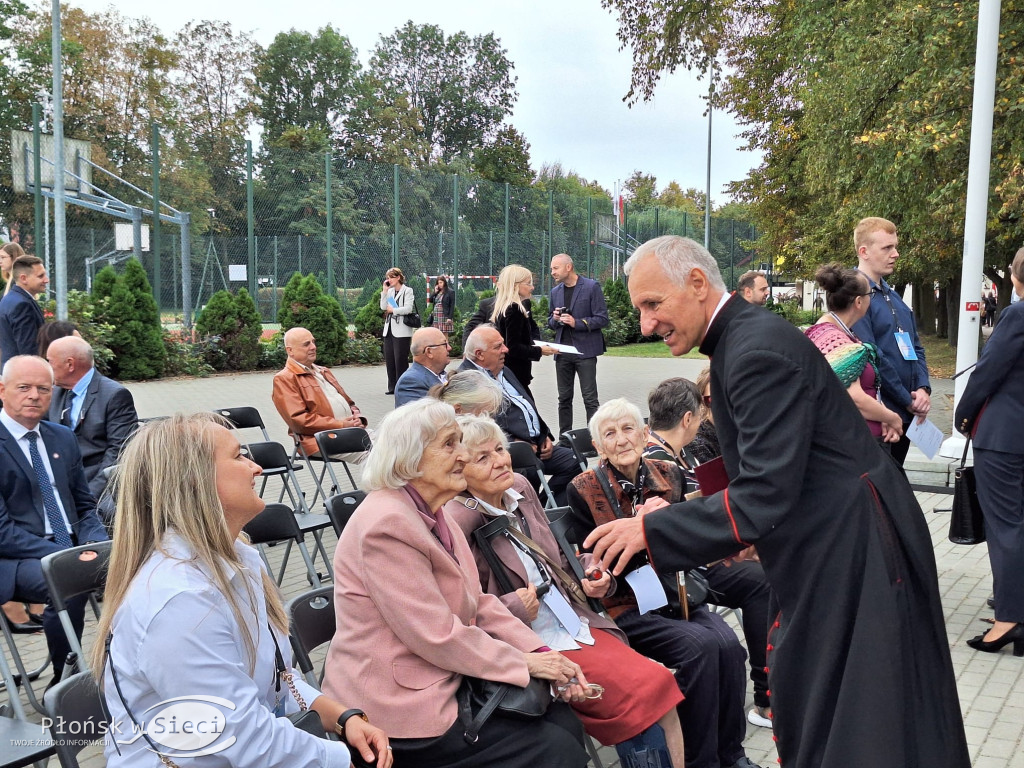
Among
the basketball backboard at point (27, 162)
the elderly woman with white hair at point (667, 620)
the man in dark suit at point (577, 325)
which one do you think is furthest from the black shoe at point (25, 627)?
the basketball backboard at point (27, 162)

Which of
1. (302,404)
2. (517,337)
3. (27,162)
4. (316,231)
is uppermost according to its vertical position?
(27,162)

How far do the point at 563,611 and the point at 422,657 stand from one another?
83cm

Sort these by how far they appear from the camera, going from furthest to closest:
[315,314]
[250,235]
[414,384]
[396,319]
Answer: [250,235] → [315,314] → [396,319] → [414,384]

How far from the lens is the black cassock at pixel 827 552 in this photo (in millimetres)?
2174

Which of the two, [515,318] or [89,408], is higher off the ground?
[515,318]

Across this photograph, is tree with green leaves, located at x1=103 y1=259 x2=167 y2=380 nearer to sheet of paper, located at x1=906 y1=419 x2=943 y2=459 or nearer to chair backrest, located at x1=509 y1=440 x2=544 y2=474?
chair backrest, located at x1=509 y1=440 x2=544 y2=474

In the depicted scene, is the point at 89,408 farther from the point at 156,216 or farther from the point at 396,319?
the point at 156,216

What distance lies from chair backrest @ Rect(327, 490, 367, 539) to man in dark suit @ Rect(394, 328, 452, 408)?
6.93 ft

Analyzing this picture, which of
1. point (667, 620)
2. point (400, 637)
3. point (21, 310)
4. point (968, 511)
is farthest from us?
point (21, 310)

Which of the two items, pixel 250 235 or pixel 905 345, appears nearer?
pixel 905 345

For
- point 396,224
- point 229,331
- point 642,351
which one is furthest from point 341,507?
point 642,351

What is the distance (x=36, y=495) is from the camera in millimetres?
4344

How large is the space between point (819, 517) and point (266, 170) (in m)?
19.6

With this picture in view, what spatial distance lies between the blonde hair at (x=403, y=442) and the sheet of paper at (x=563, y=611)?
786 millimetres
